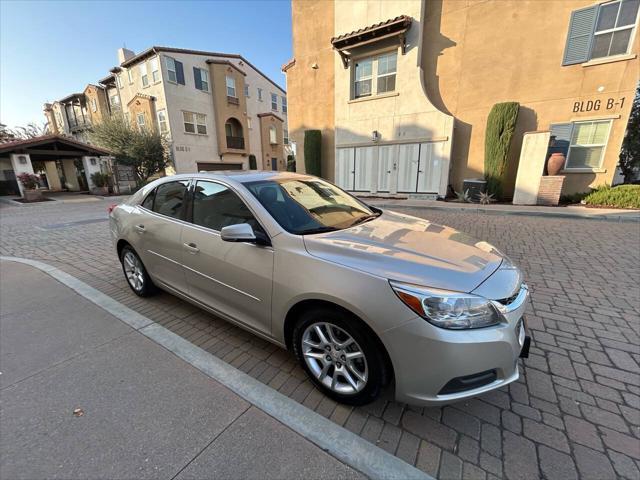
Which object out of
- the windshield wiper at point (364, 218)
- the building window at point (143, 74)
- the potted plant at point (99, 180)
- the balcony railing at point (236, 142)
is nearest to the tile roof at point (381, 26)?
the windshield wiper at point (364, 218)

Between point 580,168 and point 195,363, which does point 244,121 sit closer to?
point 580,168

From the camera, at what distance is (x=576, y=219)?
7898 mm

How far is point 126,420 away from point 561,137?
44.0ft

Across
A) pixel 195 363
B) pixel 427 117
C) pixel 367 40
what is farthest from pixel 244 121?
pixel 195 363

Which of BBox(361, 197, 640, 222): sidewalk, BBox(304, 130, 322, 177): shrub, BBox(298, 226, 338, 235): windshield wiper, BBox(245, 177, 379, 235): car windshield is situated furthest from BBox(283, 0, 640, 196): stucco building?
BBox(298, 226, 338, 235): windshield wiper

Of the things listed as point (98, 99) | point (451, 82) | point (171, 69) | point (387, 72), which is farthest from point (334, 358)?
point (98, 99)

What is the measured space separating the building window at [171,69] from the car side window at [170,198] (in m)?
23.0

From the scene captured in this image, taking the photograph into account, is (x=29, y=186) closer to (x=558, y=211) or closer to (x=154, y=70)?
(x=154, y=70)

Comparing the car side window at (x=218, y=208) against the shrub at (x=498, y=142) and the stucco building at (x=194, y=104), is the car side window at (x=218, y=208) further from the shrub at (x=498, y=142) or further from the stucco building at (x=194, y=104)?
the stucco building at (x=194, y=104)

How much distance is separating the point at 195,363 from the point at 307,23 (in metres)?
16.2

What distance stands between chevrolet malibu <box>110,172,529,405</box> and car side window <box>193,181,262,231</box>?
0.01 meters

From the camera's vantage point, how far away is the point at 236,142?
86.6ft

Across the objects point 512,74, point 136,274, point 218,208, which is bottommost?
point 136,274

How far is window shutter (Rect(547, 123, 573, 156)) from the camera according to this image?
32.0ft
